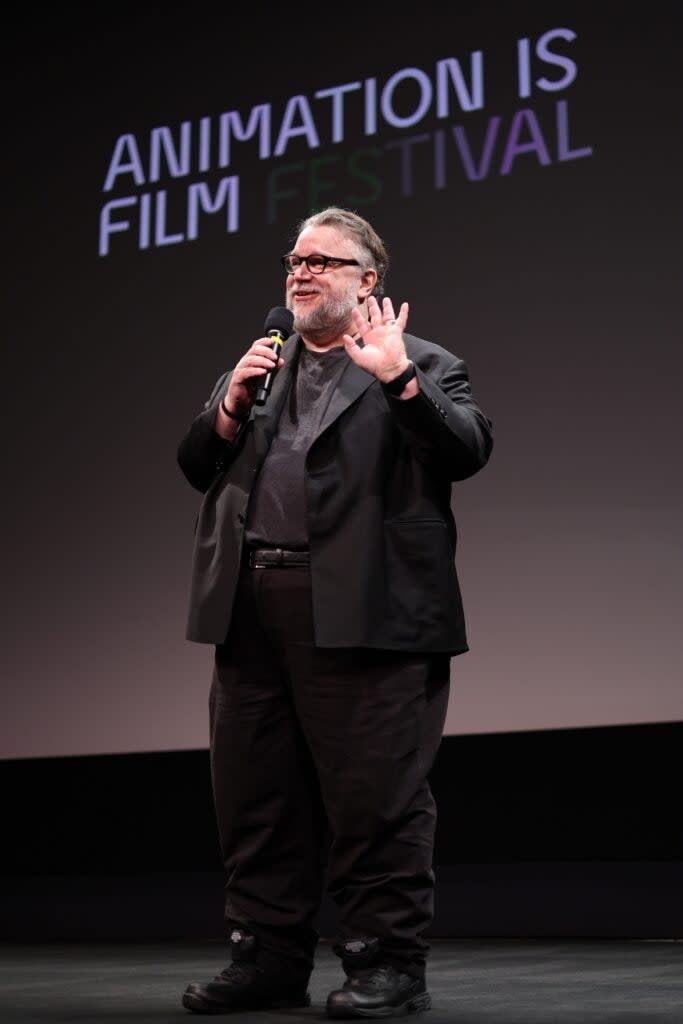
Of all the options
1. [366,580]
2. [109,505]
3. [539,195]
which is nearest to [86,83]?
[109,505]

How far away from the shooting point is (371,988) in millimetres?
1646

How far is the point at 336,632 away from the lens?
5.64 feet

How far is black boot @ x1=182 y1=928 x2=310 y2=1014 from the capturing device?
1725mm

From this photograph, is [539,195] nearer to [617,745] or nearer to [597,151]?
[597,151]

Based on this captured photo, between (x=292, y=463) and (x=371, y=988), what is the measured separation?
71 centimetres

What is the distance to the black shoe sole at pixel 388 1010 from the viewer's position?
1.63 m

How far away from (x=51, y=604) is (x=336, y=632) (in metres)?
2.12

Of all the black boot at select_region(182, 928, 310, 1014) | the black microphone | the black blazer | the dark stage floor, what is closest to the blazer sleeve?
the black blazer

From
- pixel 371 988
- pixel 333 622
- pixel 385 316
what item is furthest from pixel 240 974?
pixel 385 316

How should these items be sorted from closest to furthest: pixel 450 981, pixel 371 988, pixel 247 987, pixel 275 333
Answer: pixel 371 988 < pixel 247 987 < pixel 275 333 < pixel 450 981

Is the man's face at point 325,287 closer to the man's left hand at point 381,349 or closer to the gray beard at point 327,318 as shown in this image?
the gray beard at point 327,318

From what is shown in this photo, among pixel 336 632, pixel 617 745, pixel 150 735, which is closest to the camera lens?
pixel 336 632

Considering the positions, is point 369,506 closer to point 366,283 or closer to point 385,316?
point 385,316

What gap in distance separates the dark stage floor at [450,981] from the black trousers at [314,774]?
142 mm
